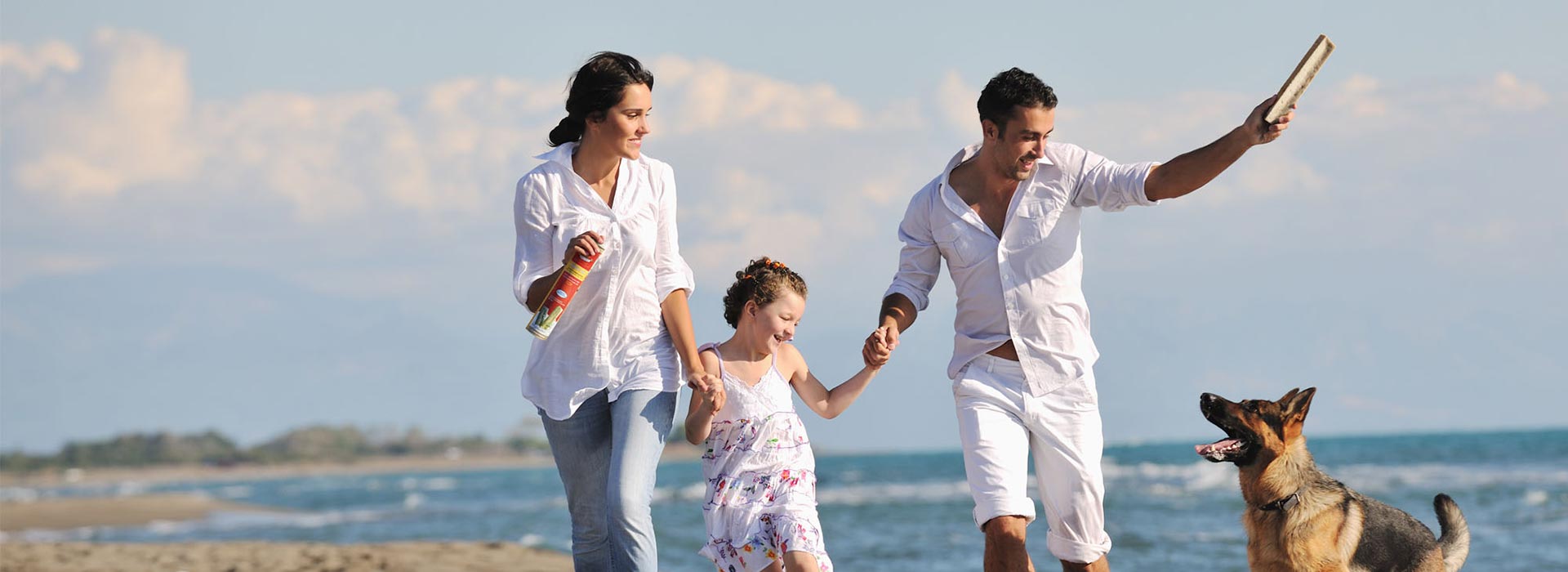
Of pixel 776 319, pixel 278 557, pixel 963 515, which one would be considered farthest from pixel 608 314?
pixel 963 515

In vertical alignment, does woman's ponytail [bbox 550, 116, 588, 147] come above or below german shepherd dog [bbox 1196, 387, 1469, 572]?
above

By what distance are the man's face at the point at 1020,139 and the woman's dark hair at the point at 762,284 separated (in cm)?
87

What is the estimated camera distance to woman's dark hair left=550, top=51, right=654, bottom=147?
4.64 m

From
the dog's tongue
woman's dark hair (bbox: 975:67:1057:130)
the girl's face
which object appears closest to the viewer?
woman's dark hair (bbox: 975:67:1057:130)

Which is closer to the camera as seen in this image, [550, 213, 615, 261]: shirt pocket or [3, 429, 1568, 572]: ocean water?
[550, 213, 615, 261]: shirt pocket

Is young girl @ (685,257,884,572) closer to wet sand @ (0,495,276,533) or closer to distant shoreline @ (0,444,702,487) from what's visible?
wet sand @ (0,495,276,533)

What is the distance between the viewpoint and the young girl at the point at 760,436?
16.5 ft

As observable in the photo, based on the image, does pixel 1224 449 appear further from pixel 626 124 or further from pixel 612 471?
pixel 626 124

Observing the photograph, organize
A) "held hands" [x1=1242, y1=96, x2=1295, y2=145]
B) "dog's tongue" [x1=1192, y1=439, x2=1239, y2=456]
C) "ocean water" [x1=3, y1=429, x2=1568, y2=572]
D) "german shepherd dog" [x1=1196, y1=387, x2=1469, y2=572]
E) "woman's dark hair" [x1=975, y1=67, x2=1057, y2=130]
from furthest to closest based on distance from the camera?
"ocean water" [x1=3, y1=429, x2=1568, y2=572]
"german shepherd dog" [x1=1196, y1=387, x2=1469, y2=572]
"dog's tongue" [x1=1192, y1=439, x2=1239, y2=456]
"woman's dark hair" [x1=975, y1=67, x2=1057, y2=130]
"held hands" [x1=1242, y1=96, x2=1295, y2=145]

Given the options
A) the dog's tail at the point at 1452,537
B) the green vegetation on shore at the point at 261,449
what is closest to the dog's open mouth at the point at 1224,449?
the dog's tail at the point at 1452,537

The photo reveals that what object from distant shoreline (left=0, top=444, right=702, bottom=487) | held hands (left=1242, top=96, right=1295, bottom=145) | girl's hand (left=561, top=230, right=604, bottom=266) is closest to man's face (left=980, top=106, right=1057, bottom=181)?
held hands (left=1242, top=96, right=1295, bottom=145)

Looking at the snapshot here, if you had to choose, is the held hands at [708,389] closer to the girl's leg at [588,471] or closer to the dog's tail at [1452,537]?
the girl's leg at [588,471]

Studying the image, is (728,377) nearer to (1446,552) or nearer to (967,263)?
(967,263)

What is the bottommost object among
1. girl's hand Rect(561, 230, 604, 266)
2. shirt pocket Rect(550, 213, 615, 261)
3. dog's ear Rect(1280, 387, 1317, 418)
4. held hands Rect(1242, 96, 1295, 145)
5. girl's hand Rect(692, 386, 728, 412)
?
dog's ear Rect(1280, 387, 1317, 418)
